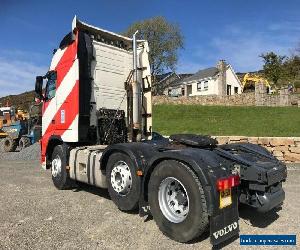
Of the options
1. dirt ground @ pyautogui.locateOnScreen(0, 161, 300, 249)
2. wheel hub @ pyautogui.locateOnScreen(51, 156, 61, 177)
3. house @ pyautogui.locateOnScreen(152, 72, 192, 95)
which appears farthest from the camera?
house @ pyautogui.locateOnScreen(152, 72, 192, 95)

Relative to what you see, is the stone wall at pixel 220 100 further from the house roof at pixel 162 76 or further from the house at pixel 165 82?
the house roof at pixel 162 76

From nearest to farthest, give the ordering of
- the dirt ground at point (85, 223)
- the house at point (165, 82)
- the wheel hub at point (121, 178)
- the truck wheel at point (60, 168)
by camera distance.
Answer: the dirt ground at point (85, 223) < the wheel hub at point (121, 178) < the truck wheel at point (60, 168) < the house at point (165, 82)

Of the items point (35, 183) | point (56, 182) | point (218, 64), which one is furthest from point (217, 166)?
point (218, 64)

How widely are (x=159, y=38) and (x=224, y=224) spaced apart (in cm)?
5435

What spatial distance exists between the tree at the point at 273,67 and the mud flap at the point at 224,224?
4387 centimetres

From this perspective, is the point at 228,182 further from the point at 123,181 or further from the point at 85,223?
the point at 85,223

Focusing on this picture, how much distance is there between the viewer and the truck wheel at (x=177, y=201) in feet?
15.6

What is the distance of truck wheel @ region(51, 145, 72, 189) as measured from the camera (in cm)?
809

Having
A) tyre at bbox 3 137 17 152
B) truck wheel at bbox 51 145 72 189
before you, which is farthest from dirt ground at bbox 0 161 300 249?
tyre at bbox 3 137 17 152

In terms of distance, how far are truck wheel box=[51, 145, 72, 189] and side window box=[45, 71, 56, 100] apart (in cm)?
132

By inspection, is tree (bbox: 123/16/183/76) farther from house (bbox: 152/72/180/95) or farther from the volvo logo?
the volvo logo

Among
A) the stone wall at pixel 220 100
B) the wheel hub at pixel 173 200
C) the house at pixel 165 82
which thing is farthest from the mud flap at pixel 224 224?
the house at pixel 165 82

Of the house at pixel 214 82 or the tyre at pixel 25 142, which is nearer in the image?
the tyre at pixel 25 142

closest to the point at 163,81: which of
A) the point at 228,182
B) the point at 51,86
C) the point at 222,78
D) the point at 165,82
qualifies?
the point at 165,82
